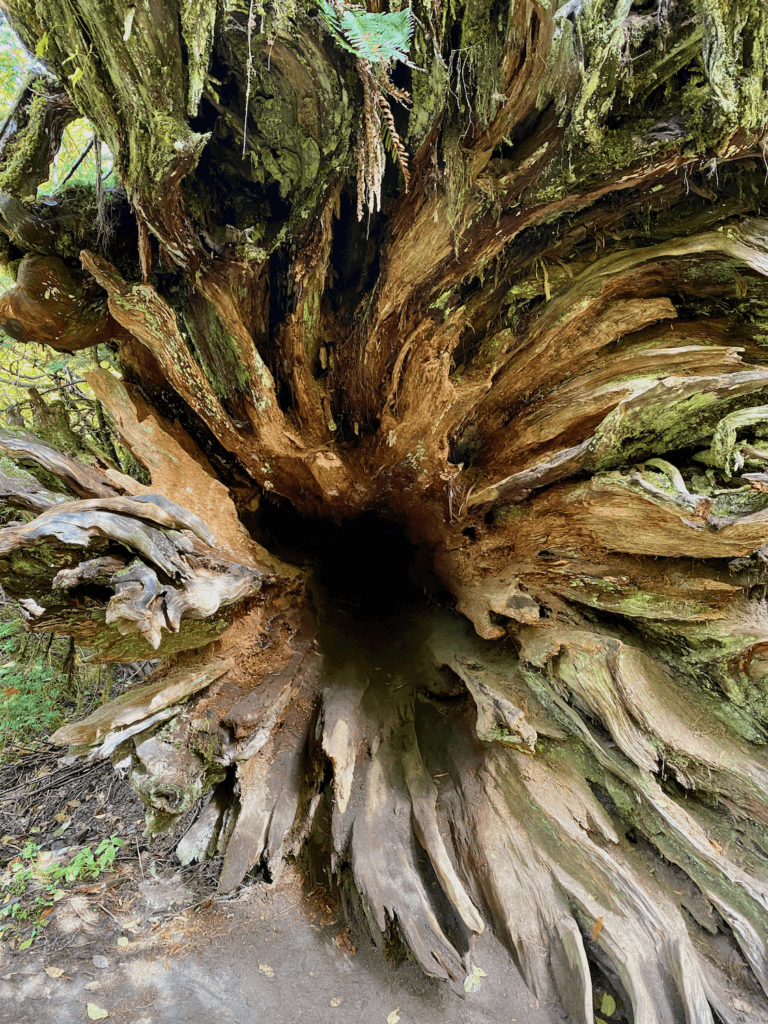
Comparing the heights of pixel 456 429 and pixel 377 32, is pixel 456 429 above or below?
below

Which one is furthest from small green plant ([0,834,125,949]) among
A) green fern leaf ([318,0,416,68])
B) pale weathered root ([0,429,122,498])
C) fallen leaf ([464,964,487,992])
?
green fern leaf ([318,0,416,68])

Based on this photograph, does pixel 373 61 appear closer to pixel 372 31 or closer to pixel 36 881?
pixel 372 31

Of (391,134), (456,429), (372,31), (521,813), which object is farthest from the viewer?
(456,429)

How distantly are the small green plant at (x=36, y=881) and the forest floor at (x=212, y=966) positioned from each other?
0.02m

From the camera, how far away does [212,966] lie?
196cm

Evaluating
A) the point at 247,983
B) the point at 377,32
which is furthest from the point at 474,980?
the point at 377,32

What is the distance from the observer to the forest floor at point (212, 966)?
5.98 feet

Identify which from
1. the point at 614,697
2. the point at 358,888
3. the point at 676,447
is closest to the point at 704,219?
the point at 676,447

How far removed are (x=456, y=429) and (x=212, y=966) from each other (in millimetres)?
2755

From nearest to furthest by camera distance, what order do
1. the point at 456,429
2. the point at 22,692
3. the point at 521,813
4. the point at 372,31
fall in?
the point at 372,31, the point at 521,813, the point at 456,429, the point at 22,692

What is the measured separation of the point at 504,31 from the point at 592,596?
7.92ft

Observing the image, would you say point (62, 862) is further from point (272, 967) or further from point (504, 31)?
point (504, 31)

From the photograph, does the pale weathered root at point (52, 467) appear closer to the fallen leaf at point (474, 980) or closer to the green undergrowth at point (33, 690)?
the green undergrowth at point (33, 690)

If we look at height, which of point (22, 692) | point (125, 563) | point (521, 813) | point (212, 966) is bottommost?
point (22, 692)
